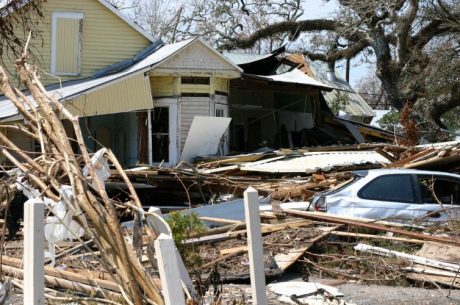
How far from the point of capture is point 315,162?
16.9 meters

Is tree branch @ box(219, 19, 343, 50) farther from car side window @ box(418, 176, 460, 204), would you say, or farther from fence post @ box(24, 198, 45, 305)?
fence post @ box(24, 198, 45, 305)

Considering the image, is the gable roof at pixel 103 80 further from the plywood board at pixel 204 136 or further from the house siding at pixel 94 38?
the plywood board at pixel 204 136

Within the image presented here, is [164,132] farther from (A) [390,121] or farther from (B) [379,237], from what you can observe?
(A) [390,121]

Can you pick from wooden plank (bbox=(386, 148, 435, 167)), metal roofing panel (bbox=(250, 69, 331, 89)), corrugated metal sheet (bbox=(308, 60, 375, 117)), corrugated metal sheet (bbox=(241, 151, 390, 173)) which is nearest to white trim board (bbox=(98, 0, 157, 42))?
metal roofing panel (bbox=(250, 69, 331, 89))

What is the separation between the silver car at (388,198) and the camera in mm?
11422

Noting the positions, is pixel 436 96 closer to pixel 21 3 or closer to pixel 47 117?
pixel 21 3

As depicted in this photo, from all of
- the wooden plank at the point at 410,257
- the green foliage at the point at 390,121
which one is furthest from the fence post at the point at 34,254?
the green foliage at the point at 390,121

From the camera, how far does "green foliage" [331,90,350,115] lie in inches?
1341

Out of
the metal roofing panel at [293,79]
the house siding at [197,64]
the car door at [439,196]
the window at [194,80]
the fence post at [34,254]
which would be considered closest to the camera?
the fence post at [34,254]

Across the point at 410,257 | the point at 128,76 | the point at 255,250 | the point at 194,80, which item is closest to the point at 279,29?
the point at 194,80

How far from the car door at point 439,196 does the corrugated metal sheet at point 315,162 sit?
135 inches

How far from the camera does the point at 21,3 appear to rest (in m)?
20.7

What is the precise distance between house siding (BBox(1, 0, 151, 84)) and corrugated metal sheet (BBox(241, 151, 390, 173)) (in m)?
8.45

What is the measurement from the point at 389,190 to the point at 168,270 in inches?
312
